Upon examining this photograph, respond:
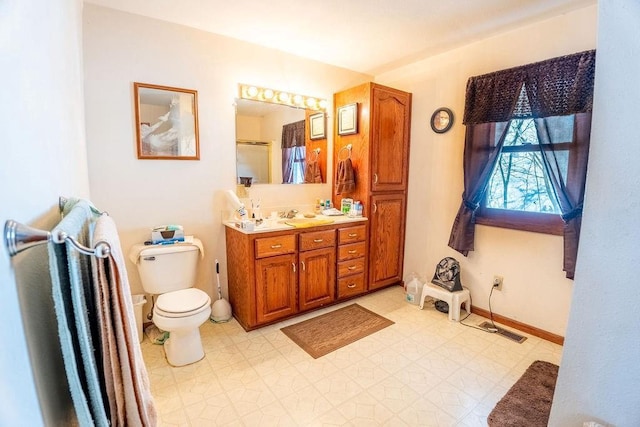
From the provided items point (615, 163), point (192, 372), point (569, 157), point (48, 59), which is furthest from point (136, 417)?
point (569, 157)

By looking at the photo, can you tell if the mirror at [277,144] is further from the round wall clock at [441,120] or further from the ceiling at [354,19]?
the round wall clock at [441,120]

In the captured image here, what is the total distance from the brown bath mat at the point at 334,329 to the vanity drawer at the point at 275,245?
0.67m

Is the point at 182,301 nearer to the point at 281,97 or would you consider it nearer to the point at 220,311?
the point at 220,311

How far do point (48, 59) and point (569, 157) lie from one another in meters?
2.92

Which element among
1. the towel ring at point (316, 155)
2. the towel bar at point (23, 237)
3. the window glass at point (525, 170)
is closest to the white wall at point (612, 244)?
the towel bar at point (23, 237)

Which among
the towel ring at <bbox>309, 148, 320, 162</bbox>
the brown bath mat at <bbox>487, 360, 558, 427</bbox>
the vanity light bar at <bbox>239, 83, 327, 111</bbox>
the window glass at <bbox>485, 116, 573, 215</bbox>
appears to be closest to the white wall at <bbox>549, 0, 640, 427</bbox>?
the brown bath mat at <bbox>487, 360, 558, 427</bbox>

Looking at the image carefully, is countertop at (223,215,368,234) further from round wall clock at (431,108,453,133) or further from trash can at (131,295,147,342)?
round wall clock at (431,108,453,133)

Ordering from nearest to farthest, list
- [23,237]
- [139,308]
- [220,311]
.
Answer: [23,237] < [139,308] < [220,311]

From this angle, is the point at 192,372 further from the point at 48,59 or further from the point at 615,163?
the point at 615,163

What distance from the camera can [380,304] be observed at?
9.96 feet

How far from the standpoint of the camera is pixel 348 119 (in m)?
3.16

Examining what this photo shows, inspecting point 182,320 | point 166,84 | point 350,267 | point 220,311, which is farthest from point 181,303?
point 166,84

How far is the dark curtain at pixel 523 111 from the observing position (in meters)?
2.07

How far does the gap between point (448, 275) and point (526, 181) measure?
1.05 meters
